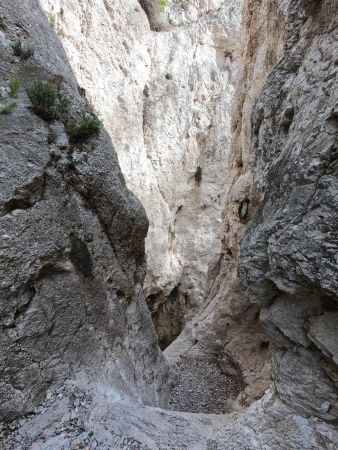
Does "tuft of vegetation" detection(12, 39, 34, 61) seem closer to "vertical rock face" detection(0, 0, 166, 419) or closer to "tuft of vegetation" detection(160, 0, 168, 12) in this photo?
"vertical rock face" detection(0, 0, 166, 419)

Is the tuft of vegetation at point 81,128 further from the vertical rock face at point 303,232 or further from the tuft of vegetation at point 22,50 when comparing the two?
the vertical rock face at point 303,232

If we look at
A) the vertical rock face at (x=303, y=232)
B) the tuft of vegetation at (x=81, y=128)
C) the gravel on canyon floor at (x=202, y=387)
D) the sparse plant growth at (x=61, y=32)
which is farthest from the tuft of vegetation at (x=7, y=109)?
the sparse plant growth at (x=61, y=32)

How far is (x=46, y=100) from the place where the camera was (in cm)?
519

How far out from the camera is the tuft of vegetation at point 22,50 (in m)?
5.46

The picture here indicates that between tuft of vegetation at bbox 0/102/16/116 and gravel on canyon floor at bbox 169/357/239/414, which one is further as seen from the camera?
gravel on canyon floor at bbox 169/357/239/414

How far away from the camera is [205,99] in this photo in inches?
745

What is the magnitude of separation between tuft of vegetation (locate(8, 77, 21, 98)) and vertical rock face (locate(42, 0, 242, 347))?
9.86 metres

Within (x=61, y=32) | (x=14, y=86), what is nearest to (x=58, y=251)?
(x=14, y=86)

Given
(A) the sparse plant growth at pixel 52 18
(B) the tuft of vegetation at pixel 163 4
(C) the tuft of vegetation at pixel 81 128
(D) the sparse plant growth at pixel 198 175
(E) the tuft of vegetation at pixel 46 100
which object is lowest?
(C) the tuft of vegetation at pixel 81 128

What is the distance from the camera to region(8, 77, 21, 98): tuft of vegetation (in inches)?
195

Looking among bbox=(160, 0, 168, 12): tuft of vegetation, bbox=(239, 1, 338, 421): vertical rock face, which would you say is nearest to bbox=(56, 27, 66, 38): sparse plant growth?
bbox=(239, 1, 338, 421): vertical rock face

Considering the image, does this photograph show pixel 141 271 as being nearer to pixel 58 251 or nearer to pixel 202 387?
pixel 58 251

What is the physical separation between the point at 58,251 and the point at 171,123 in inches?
577

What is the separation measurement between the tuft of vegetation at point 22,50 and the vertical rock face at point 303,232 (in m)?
4.78
